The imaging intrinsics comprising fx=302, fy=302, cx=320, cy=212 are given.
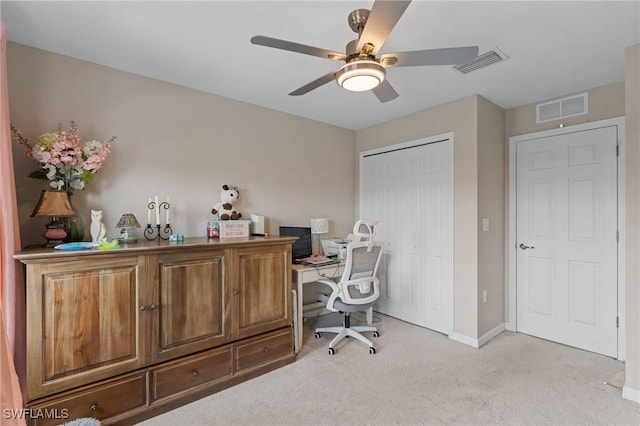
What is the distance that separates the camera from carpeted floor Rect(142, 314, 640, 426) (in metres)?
1.97

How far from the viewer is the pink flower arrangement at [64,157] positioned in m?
1.96

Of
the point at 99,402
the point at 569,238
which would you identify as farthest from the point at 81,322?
the point at 569,238

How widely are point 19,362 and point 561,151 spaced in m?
4.56

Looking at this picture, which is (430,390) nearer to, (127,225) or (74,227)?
(127,225)

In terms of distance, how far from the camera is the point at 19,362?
1671 millimetres

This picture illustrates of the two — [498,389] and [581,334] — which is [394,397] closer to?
[498,389]

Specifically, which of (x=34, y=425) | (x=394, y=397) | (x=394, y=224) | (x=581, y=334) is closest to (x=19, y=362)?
(x=34, y=425)

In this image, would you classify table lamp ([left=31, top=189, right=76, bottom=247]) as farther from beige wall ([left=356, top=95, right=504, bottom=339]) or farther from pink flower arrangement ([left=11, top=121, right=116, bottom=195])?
beige wall ([left=356, top=95, right=504, bottom=339])

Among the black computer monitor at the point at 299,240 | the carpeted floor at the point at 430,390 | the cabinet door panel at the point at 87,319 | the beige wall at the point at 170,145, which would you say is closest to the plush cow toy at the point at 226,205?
the beige wall at the point at 170,145

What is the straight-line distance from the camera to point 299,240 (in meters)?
3.50

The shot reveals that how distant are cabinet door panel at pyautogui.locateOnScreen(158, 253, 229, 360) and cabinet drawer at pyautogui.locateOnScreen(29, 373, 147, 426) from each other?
0.23 meters

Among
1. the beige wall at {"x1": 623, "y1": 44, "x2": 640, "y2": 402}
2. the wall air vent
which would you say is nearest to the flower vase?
the beige wall at {"x1": 623, "y1": 44, "x2": 640, "y2": 402}

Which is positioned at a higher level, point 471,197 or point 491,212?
point 471,197

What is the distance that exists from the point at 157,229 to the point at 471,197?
9.81 feet
